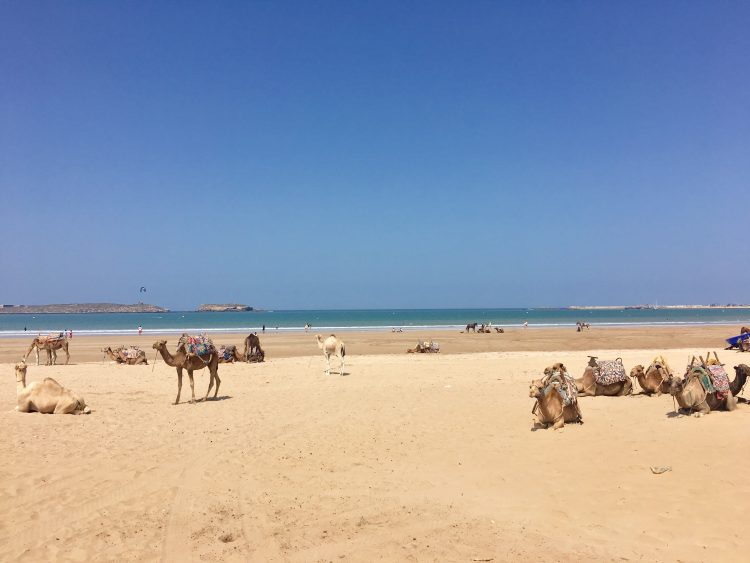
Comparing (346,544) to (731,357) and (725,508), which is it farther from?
(731,357)

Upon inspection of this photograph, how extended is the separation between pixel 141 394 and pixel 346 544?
12.2 metres

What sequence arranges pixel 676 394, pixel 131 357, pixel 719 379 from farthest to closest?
pixel 131 357 → pixel 676 394 → pixel 719 379

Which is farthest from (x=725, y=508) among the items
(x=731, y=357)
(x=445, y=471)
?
(x=731, y=357)

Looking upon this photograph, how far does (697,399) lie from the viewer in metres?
10.8

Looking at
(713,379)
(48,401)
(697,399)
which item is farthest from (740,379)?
(48,401)

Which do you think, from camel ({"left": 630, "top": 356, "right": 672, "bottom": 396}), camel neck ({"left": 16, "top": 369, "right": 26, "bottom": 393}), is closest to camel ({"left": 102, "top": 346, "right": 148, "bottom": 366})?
camel neck ({"left": 16, "top": 369, "right": 26, "bottom": 393})

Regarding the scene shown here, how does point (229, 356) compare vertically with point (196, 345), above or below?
below

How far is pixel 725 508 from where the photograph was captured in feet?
20.7

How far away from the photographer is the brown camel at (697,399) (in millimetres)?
10836

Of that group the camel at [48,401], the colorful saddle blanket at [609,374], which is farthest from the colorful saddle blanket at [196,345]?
the colorful saddle blanket at [609,374]

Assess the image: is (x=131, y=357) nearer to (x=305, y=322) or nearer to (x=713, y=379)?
(x=713, y=379)

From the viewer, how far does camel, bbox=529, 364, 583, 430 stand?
10695 millimetres

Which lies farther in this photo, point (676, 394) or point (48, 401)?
point (48, 401)

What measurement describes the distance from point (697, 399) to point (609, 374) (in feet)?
10.6
